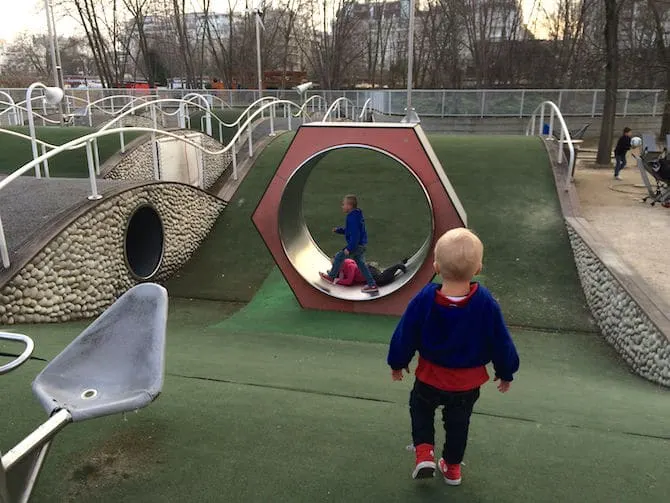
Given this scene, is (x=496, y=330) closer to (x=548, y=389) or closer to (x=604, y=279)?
(x=548, y=389)

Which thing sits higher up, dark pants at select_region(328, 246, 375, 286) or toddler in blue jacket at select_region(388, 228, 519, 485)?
toddler in blue jacket at select_region(388, 228, 519, 485)

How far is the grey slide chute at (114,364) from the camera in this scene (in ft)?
7.45

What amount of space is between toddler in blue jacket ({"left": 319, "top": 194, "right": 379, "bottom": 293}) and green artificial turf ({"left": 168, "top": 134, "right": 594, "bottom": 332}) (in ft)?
2.59

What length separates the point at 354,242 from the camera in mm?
6918

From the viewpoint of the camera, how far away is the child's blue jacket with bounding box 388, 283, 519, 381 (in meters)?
2.29

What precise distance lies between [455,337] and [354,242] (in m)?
4.66

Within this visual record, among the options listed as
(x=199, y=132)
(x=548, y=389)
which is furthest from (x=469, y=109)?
(x=548, y=389)

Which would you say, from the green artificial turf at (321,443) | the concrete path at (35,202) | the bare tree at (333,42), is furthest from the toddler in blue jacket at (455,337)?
the bare tree at (333,42)

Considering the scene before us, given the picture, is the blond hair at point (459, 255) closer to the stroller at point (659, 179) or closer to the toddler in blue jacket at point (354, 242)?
the toddler in blue jacket at point (354, 242)

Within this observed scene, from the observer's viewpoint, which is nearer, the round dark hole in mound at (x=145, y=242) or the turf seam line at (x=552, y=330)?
the turf seam line at (x=552, y=330)

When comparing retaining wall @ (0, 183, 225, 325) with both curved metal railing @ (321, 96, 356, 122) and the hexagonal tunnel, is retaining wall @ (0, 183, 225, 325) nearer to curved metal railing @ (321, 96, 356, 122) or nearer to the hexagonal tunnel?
the hexagonal tunnel

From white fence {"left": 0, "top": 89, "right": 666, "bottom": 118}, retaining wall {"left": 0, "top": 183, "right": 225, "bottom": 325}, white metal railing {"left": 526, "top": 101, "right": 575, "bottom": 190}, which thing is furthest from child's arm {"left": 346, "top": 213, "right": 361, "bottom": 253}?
white fence {"left": 0, "top": 89, "right": 666, "bottom": 118}

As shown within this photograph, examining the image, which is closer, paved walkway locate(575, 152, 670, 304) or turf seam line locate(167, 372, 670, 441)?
turf seam line locate(167, 372, 670, 441)

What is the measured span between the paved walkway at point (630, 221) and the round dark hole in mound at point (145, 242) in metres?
6.71
